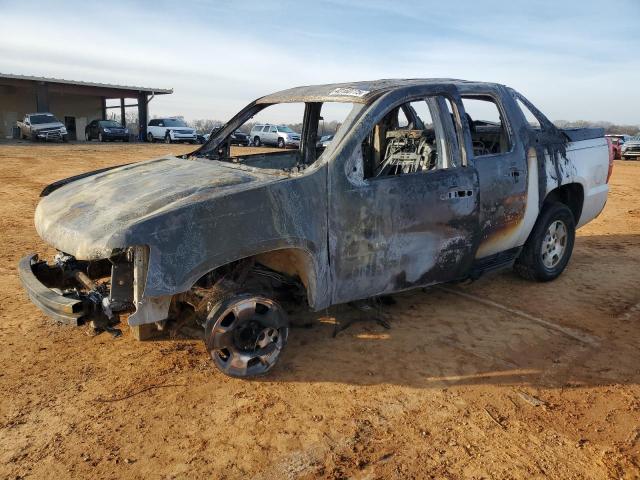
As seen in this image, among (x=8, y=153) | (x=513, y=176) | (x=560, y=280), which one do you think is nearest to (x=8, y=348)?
(x=513, y=176)

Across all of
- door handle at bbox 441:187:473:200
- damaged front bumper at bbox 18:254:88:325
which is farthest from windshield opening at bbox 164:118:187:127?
door handle at bbox 441:187:473:200

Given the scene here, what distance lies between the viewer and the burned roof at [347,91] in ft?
12.5

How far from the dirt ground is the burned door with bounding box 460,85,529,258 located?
0.63m

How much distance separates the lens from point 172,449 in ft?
8.78

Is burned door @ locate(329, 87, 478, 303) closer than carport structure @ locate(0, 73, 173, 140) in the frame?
Yes

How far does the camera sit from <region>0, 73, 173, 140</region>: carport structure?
1180 inches

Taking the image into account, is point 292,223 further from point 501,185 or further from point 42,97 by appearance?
point 42,97

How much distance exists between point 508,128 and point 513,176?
51 centimetres

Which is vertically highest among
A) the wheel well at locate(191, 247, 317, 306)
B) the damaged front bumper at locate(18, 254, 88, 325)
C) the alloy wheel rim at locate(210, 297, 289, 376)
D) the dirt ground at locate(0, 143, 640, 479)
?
the wheel well at locate(191, 247, 317, 306)

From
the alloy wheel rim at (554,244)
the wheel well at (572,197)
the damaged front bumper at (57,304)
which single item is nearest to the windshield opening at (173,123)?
the wheel well at (572,197)

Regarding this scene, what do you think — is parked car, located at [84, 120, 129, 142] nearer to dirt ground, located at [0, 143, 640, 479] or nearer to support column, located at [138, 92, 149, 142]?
support column, located at [138, 92, 149, 142]

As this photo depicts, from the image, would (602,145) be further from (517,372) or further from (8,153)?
(8,153)

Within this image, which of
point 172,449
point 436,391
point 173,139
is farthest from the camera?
point 173,139

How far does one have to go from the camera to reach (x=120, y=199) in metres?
3.34
